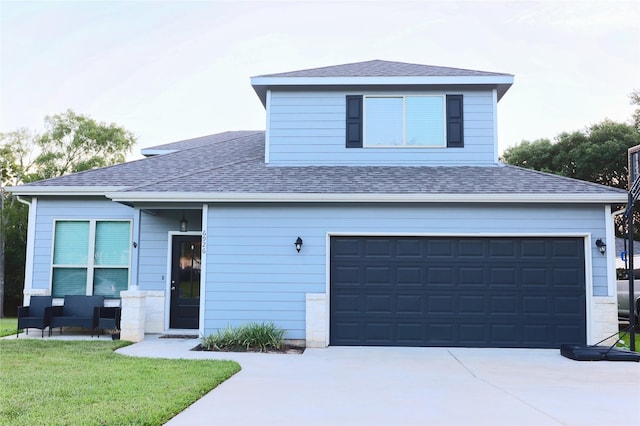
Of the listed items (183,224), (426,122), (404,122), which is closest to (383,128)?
(404,122)

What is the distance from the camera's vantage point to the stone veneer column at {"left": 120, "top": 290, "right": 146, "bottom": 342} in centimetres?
972

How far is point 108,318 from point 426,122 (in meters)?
7.67

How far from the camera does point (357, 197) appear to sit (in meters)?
9.54

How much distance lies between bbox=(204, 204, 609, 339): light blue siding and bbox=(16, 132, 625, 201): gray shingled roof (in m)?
0.35

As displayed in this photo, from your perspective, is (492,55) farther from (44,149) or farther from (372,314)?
(44,149)

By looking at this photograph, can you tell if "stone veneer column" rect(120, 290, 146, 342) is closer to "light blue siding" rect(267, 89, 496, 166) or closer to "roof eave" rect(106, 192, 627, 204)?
"roof eave" rect(106, 192, 627, 204)

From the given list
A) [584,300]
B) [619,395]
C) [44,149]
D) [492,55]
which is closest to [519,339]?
[584,300]

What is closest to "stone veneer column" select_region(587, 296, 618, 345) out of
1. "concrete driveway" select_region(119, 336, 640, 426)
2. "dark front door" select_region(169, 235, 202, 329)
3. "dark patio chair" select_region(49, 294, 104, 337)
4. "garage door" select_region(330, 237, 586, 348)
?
"garage door" select_region(330, 237, 586, 348)

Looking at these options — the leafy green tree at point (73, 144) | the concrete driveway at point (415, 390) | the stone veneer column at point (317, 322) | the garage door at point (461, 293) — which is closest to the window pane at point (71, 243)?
the concrete driveway at point (415, 390)

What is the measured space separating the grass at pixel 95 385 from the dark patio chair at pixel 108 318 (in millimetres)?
1283

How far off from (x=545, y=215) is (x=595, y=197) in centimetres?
88

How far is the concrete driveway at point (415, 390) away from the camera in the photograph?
4926mm

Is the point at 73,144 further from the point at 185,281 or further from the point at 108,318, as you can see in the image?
the point at 108,318

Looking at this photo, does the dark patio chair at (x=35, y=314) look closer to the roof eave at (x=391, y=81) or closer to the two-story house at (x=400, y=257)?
the two-story house at (x=400, y=257)
